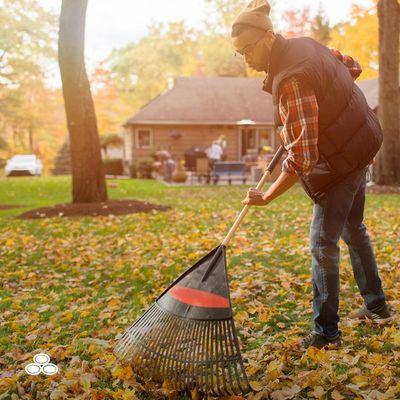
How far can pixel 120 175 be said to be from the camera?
3141 cm

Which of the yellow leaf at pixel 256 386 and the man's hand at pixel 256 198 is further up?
the man's hand at pixel 256 198

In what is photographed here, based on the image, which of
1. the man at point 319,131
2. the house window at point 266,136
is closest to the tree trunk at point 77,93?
the man at point 319,131

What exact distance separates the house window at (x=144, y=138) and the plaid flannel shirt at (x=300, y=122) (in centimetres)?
2762

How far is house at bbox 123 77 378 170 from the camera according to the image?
1185 inches

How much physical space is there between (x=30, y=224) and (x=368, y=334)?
7535 mm

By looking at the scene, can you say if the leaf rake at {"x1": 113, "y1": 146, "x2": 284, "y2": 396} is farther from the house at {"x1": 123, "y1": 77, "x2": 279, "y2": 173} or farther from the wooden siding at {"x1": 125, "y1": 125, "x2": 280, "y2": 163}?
the wooden siding at {"x1": 125, "y1": 125, "x2": 280, "y2": 163}

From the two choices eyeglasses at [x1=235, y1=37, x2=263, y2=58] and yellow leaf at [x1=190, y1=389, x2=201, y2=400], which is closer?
yellow leaf at [x1=190, y1=389, x2=201, y2=400]

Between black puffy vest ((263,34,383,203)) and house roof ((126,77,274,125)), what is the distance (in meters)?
26.6

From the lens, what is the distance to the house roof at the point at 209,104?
1183 inches

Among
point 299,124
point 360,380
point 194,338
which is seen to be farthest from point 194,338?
point 299,124

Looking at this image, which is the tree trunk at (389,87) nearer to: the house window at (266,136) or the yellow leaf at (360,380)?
the yellow leaf at (360,380)

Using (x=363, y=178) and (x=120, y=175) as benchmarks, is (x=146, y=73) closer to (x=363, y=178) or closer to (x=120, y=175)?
(x=120, y=175)

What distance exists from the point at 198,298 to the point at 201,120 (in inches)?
1087

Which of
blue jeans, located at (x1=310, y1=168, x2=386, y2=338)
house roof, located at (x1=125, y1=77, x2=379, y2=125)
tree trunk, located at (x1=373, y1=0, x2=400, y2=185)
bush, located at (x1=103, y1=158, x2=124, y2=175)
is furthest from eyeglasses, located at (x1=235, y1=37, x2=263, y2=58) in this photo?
bush, located at (x1=103, y1=158, x2=124, y2=175)
